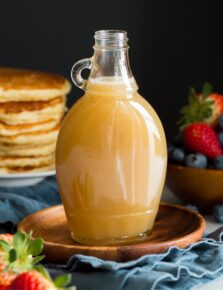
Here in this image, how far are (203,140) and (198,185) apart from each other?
0.10 m

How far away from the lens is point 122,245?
1332mm

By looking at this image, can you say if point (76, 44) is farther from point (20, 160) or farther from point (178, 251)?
point (178, 251)

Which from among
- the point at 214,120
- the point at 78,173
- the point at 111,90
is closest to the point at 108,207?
the point at 78,173

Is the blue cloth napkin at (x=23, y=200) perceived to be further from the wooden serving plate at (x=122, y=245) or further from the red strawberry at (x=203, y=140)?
the red strawberry at (x=203, y=140)

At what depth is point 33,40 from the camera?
8.16 feet

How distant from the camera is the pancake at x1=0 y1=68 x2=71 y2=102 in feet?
6.20

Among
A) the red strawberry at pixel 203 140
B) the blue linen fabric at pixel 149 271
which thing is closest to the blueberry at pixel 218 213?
the red strawberry at pixel 203 140

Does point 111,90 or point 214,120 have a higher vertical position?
point 111,90

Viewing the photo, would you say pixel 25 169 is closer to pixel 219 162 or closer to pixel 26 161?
pixel 26 161

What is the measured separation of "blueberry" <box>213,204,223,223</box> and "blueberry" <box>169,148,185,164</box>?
0.13 m

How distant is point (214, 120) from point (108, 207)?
561mm

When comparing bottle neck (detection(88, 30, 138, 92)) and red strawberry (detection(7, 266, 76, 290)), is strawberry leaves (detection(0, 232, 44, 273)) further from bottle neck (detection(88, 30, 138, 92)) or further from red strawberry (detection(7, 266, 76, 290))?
bottle neck (detection(88, 30, 138, 92))

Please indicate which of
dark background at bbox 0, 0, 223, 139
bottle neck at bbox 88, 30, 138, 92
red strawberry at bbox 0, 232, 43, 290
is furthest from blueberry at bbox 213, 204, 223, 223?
dark background at bbox 0, 0, 223, 139

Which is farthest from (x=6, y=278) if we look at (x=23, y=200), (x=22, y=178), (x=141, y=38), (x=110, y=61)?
(x=141, y=38)
